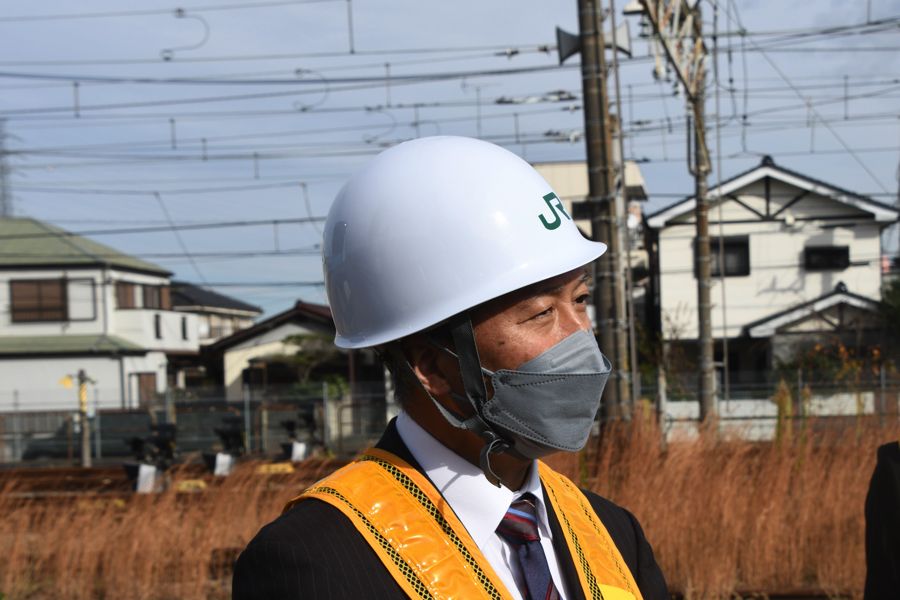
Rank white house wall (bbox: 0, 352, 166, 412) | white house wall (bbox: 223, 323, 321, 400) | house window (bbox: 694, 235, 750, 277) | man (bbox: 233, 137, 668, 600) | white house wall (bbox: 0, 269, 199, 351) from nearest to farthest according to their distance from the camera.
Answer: man (bbox: 233, 137, 668, 600)
house window (bbox: 694, 235, 750, 277)
white house wall (bbox: 223, 323, 321, 400)
white house wall (bbox: 0, 352, 166, 412)
white house wall (bbox: 0, 269, 199, 351)

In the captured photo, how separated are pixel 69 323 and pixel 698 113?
93.8ft

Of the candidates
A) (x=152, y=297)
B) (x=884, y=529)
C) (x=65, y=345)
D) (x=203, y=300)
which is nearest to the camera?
(x=884, y=529)

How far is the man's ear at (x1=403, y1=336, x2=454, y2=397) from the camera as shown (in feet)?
6.13

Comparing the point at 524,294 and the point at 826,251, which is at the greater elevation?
the point at 826,251

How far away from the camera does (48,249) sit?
37062 mm

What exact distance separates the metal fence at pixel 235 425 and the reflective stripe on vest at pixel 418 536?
19.2 meters

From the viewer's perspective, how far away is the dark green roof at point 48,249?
35.1 m

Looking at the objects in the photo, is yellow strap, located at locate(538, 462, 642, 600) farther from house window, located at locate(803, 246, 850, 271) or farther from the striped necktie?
house window, located at locate(803, 246, 850, 271)

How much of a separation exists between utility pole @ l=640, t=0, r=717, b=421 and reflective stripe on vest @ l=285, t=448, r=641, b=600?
375 inches

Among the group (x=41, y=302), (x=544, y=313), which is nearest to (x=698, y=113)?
(x=544, y=313)

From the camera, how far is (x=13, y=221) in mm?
38062

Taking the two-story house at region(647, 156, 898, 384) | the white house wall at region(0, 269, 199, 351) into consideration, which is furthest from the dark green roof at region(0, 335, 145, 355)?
the two-story house at region(647, 156, 898, 384)

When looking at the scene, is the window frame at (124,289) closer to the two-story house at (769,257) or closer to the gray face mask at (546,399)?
the two-story house at (769,257)

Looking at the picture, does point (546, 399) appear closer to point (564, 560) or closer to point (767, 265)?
point (564, 560)
